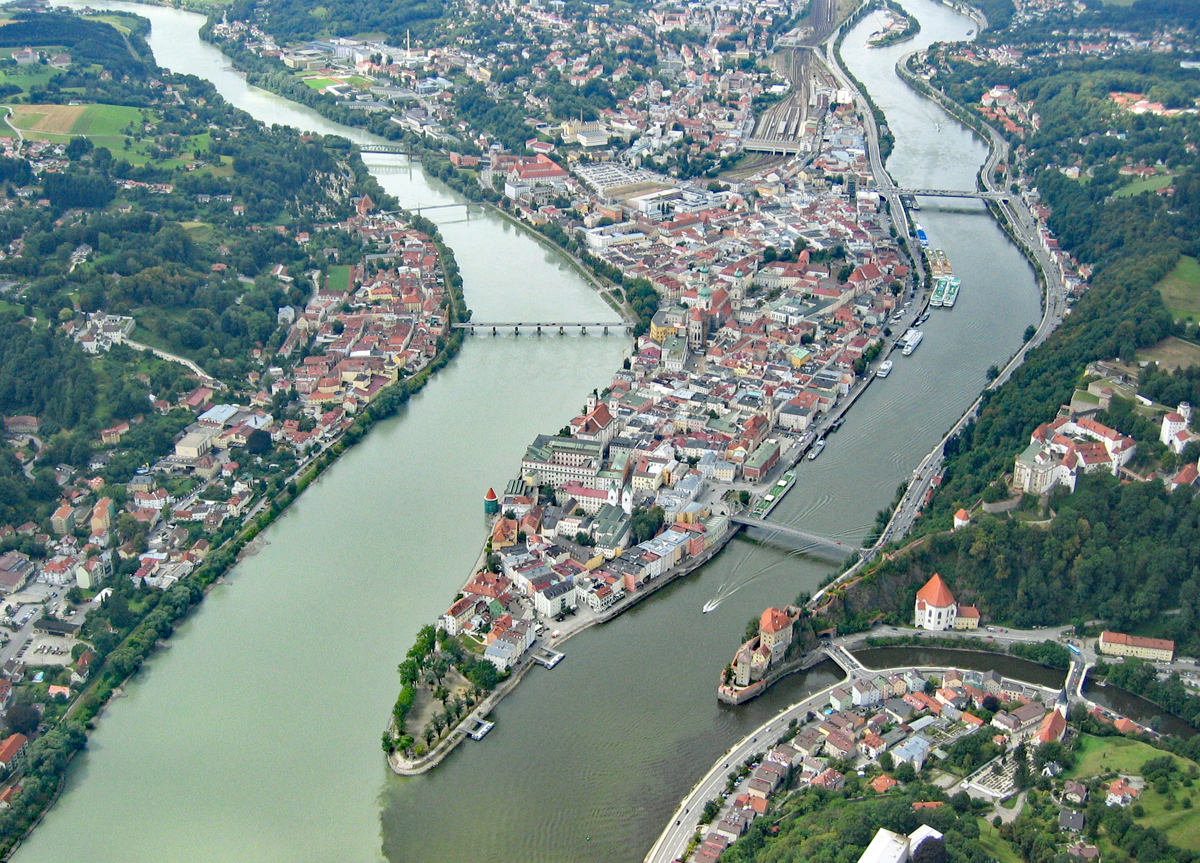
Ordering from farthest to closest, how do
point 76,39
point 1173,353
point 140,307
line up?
point 76,39 → point 140,307 → point 1173,353

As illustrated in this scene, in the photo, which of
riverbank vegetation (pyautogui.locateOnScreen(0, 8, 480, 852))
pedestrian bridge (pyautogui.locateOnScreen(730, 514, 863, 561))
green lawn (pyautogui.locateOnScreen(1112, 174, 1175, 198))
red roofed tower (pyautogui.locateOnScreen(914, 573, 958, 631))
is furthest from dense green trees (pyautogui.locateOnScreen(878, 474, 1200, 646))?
green lawn (pyautogui.locateOnScreen(1112, 174, 1175, 198))

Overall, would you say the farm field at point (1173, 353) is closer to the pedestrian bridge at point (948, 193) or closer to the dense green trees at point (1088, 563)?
the dense green trees at point (1088, 563)

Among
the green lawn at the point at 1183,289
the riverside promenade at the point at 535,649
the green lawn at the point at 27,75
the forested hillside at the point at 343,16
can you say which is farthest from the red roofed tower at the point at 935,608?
the forested hillside at the point at 343,16

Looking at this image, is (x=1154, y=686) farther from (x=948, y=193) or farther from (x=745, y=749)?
(x=948, y=193)

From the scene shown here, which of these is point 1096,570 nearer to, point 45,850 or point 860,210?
point 45,850

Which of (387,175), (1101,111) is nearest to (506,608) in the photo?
(387,175)

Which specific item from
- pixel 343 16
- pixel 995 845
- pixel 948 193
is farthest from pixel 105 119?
pixel 995 845
